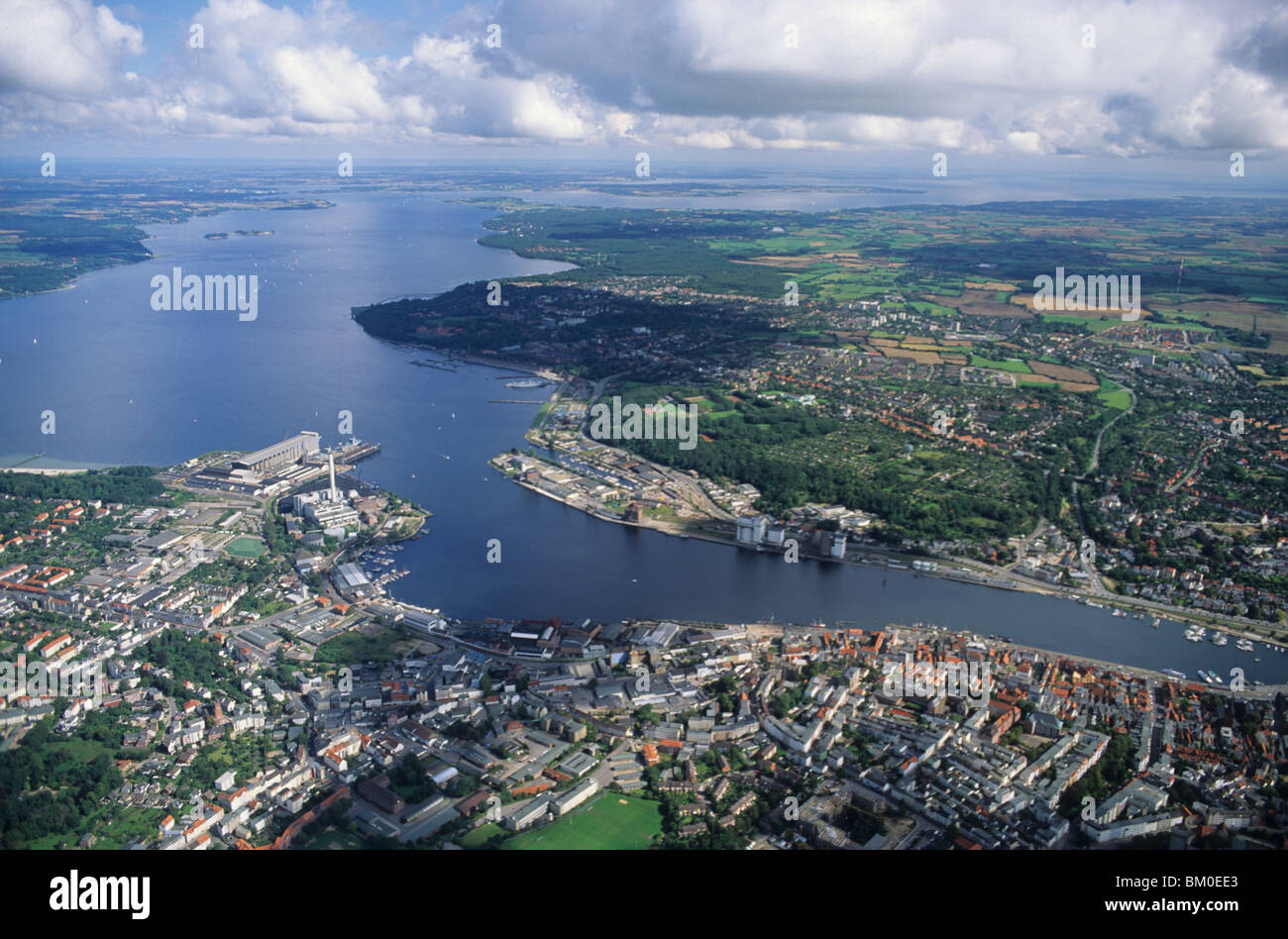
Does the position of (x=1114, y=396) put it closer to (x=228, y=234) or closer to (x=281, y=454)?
(x=281, y=454)

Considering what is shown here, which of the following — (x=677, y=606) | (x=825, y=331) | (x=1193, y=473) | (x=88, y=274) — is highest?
(x=88, y=274)

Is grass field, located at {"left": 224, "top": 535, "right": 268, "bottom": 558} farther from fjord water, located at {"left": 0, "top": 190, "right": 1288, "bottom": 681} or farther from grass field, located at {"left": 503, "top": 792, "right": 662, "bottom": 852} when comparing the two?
grass field, located at {"left": 503, "top": 792, "right": 662, "bottom": 852}

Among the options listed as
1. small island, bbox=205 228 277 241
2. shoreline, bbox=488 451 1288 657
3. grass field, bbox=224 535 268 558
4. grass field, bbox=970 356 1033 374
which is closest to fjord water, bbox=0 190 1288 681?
shoreline, bbox=488 451 1288 657

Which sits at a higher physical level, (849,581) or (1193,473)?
(1193,473)

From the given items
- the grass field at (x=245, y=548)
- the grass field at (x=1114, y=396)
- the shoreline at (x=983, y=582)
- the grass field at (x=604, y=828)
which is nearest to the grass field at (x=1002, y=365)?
the grass field at (x=1114, y=396)

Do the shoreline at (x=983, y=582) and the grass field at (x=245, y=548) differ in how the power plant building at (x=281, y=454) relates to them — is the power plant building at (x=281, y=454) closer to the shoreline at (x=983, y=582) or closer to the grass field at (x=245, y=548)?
the grass field at (x=245, y=548)

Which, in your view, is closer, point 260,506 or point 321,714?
point 321,714
